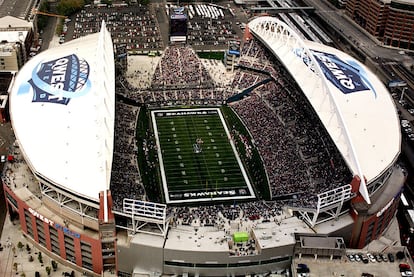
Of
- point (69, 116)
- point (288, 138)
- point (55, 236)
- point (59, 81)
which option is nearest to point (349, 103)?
point (288, 138)

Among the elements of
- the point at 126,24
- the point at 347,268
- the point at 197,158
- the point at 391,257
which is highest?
the point at 347,268

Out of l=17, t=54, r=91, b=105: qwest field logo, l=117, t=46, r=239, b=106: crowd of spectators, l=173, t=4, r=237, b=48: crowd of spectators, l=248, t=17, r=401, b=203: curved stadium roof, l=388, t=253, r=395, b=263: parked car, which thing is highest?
l=17, t=54, r=91, b=105: qwest field logo

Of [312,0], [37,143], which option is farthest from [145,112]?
[312,0]

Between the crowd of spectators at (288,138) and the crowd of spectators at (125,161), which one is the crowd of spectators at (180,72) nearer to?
the crowd of spectators at (288,138)

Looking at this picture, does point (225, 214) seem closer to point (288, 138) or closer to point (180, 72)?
point (288, 138)

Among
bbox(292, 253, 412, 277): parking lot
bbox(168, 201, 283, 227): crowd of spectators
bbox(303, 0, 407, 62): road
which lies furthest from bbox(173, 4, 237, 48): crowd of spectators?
bbox(292, 253, 412, 277): parking lot

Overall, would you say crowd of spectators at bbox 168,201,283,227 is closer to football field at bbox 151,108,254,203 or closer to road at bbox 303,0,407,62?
football field at bbox 151,108,254,203
